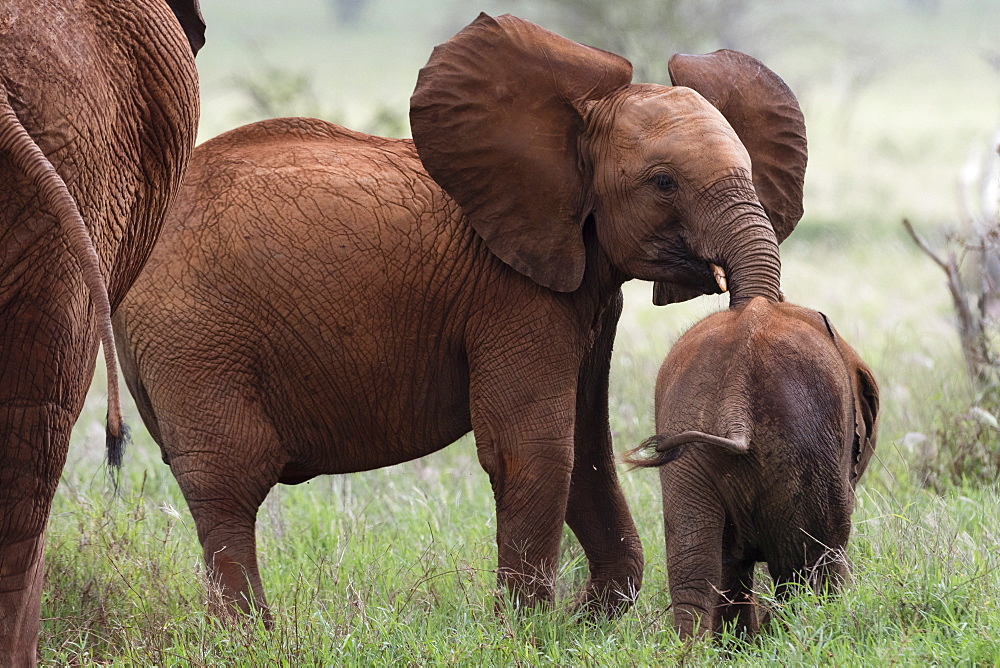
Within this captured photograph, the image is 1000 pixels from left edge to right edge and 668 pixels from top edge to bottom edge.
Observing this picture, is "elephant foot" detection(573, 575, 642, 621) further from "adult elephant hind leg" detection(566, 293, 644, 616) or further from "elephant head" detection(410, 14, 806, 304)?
"elephant head" detection(410, 14, 806, 304)

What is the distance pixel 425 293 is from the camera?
4.16m

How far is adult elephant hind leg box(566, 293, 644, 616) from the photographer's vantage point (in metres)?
4.62

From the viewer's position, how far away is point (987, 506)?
4.88 metres

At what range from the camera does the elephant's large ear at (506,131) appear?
162 inches

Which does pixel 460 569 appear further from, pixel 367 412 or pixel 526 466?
pixel 367 412

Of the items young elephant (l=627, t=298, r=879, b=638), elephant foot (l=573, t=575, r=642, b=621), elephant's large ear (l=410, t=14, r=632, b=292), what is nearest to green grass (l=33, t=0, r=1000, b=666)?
elephant foot (l=573, t=575, r=642, b=621)

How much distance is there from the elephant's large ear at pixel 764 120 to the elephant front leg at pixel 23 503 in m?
2.43

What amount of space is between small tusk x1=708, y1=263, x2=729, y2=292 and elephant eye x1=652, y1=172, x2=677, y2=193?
0.88ft

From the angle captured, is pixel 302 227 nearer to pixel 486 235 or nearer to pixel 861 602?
pixel 486 235

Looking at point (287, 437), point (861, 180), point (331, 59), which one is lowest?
point (287, 437)

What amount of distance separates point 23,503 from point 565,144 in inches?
81.9

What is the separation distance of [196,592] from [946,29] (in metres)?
50.4

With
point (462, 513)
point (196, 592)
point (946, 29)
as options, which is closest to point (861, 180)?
point (462, 513)

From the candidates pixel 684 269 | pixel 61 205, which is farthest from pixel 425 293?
pixel 61 205
